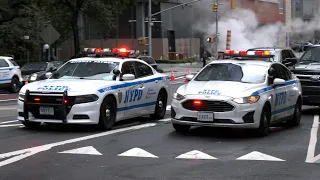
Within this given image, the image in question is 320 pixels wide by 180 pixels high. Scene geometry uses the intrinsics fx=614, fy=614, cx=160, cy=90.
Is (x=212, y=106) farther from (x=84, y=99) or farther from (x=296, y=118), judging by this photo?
(x=296, y=118)

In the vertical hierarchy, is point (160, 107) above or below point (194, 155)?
above

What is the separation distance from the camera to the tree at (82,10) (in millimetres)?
40062

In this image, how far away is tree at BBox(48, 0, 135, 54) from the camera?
40062mm

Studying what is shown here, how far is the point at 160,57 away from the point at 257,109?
51.7 m

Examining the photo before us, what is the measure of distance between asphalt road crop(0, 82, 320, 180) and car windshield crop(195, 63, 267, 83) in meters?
1.13

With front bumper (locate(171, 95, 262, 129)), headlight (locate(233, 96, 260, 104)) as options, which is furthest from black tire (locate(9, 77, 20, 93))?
headlight (locate(233, 96, 260, 104))

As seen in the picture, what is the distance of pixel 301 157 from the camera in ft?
32.4

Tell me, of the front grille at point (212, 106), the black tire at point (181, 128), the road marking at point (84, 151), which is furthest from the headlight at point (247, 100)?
the road marking at point (84, 151)

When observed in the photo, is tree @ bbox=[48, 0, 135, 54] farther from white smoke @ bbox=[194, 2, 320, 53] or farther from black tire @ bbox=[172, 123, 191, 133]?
black tire @ bbox=[172, 123, 191, 133]

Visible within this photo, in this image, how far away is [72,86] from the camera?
12406 millimetres

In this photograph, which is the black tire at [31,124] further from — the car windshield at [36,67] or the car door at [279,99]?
the car windshield at [36,67]

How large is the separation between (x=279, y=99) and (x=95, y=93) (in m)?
3.95

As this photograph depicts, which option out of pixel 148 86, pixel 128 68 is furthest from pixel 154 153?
pixel 148 86

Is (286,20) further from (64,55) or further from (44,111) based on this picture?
(44,111)
